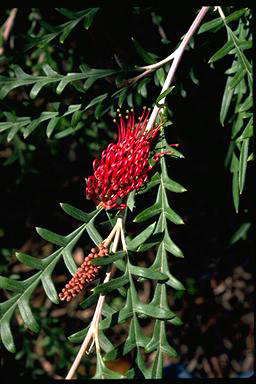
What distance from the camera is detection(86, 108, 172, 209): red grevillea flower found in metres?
0.92

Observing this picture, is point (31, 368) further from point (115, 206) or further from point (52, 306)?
point (115, 206)

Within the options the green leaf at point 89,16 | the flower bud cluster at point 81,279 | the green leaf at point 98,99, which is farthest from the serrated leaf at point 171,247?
the green leaf at point 89,16

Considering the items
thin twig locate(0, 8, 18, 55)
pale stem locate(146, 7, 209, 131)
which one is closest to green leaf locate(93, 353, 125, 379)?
pale stem locate(146, 7, 209, 131)

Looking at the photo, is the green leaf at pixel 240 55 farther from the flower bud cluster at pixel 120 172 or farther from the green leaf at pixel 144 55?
the flower bud cluster at pixel 120 172

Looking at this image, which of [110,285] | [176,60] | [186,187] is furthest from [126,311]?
[186,187]

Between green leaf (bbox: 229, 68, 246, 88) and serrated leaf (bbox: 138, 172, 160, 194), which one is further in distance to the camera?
green leaf (bbox: 229, 68, 246, 88)

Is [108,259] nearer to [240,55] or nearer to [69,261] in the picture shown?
[69,261]

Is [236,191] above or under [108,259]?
under

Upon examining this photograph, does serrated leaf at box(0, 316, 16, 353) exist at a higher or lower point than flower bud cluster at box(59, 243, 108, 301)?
lower

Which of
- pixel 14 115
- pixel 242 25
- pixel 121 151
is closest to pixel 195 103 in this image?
pixel 242 25

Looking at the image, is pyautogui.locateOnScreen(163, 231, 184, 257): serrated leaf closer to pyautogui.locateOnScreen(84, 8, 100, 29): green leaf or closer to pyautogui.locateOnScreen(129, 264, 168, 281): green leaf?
pyautogui.locateOnScreen(129, 264, 168, 281): green leaf

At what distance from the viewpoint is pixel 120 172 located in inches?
36.1

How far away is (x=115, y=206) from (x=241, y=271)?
139 centimetres

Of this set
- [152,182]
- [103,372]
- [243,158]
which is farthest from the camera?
[243,158]
